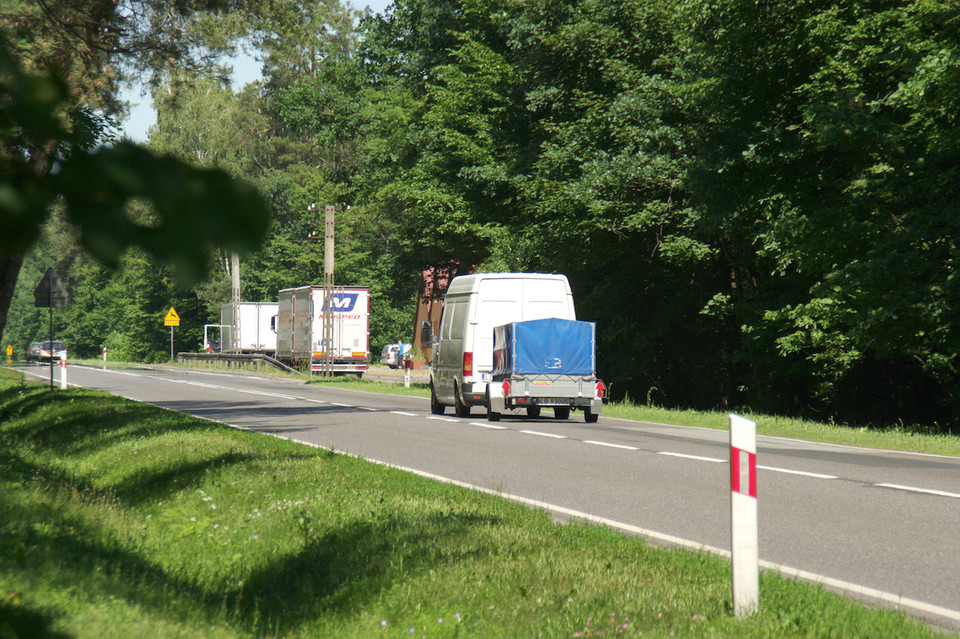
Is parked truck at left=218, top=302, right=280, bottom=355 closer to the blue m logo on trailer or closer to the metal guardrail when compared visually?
the metal guardrail

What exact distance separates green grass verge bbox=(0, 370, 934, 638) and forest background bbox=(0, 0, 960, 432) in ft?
27.0

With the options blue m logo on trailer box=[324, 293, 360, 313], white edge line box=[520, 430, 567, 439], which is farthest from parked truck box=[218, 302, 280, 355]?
white edge line box=[520, 430, 567, 439]

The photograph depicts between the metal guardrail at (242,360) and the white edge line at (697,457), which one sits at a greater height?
the metal guardrail at (242,360)

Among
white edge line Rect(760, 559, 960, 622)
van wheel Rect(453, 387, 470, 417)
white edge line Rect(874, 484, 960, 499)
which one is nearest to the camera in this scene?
white edge line Rect(760, 559, 960, 622)

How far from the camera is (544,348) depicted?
1969cm

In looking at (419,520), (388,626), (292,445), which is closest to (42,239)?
(388,626)

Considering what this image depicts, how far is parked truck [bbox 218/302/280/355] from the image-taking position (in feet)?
196

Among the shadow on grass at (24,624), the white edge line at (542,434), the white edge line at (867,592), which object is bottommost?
the white edge line at (867,592)

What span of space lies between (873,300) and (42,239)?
770 inches

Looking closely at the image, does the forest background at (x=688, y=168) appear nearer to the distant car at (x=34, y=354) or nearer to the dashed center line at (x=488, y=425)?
the dashed center line at (x=488, y=425)

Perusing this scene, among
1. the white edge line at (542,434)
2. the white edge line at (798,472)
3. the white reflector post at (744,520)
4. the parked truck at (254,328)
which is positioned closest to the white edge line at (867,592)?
the white reflector post at (744,520)

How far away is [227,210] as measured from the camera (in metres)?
1.17

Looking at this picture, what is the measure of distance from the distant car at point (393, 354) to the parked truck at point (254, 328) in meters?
8.88

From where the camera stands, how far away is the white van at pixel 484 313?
67.8ft
